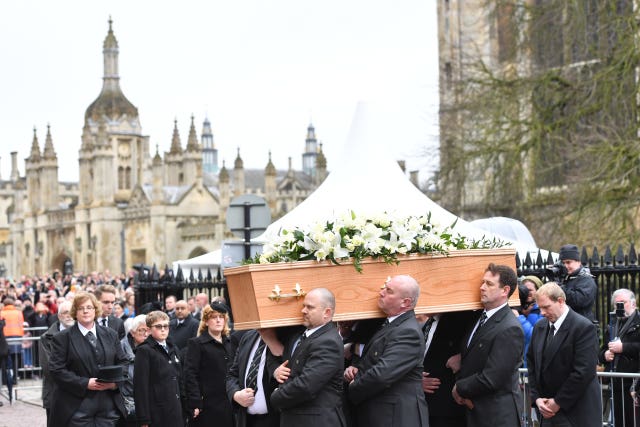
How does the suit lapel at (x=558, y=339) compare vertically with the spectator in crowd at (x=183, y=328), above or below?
above

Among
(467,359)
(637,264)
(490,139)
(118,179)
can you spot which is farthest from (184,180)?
(467,359)

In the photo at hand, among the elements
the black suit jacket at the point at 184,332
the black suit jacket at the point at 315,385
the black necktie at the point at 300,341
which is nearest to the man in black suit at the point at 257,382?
the black necktie at the point at 300,341

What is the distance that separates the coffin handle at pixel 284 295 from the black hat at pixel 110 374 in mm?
2823

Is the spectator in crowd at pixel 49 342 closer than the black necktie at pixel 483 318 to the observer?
No

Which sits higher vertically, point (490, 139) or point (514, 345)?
point (490, 139)

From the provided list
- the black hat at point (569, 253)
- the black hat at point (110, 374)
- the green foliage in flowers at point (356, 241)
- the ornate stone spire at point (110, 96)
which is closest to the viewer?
the green foliage in flowers at point (356, 241)

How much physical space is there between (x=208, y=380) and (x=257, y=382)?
2819 mm

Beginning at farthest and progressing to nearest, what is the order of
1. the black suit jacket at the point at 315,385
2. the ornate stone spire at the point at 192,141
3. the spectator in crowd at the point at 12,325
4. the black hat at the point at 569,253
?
the ornate stone spire at the point at 192,141
the spectator in crowd at the point at 12,325
the black hat at the point at 569,253
the black suit jacket at the point at 315,385

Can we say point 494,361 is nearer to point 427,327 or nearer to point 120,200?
point 427,327

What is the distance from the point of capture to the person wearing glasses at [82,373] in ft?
34.3

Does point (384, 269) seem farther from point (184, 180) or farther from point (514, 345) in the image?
point (184, 180)

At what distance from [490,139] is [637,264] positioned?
13615 millimetres

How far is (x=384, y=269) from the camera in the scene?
27.5 feet

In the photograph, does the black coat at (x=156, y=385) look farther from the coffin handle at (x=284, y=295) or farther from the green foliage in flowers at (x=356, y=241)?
the coffin handle at (x=284, y=295)
